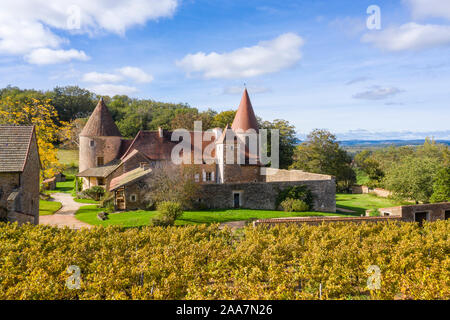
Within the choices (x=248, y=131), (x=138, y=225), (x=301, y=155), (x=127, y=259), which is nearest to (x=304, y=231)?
(x=127, y=259)

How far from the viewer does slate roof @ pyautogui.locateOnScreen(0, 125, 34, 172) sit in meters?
19.4

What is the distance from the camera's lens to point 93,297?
8773 mm

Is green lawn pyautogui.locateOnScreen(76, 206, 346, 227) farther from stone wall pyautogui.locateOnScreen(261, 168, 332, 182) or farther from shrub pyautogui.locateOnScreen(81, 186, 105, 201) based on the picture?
stone wall pyautogui.locateOnScreen(261, 168, 332, 182)

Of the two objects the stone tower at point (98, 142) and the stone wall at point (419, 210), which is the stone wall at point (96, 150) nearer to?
the stone tower at point (98, 142)

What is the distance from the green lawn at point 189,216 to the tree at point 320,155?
2251cm

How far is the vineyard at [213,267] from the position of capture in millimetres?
9500

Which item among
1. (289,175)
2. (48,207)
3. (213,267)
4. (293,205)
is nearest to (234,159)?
(289,175)

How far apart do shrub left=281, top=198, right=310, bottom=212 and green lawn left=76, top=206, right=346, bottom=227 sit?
→ 975mm

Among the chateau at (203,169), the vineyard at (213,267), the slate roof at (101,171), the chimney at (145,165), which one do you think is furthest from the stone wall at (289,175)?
the slate roof at (101,171)

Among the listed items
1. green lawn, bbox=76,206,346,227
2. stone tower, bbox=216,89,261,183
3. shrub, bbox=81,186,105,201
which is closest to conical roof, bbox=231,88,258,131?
stone tower, bbox=216,89,261,183

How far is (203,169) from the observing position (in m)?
35.6
